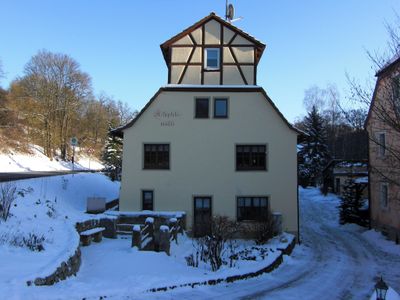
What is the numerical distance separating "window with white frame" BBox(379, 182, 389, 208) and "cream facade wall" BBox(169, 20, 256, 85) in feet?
31.2

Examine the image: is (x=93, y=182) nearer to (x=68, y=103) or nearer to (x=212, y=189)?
(x=212, y=189)

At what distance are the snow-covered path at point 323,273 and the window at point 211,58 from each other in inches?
402

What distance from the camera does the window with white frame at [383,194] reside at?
72.7ft

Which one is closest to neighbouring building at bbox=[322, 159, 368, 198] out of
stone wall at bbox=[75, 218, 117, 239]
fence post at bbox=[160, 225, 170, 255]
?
stone wall at bbox=[75, 218, 117, 239]

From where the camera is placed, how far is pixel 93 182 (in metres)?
28.7

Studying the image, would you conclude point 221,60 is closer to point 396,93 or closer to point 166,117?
point 166,117

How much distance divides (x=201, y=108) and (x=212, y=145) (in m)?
2.04

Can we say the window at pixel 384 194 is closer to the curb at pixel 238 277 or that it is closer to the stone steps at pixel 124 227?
the curb at pixel 238 277

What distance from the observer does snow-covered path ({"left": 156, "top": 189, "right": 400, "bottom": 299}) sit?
33.6ft

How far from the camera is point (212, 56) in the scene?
826 inches

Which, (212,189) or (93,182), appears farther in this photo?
(93,182)

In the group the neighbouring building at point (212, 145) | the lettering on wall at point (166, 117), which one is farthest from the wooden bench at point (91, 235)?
the lettering on wall at point (166, 117)

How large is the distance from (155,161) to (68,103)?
31449mm

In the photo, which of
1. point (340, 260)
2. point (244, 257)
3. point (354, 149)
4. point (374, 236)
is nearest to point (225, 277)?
point (244, 257)
